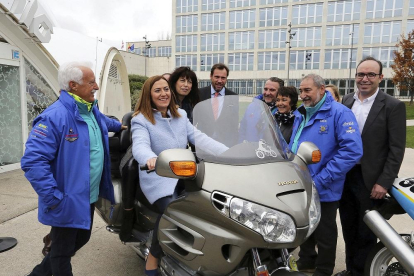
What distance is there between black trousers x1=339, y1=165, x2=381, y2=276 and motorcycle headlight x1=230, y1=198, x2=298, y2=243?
1.54 metres

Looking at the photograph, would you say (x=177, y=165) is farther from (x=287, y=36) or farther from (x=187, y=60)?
(x=187, y=60)

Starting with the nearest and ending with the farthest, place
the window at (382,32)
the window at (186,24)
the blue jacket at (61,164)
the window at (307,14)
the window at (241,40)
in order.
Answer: the blue jacket at (61,164), the window at (382,32), the window at (307,14), the window at (241,40), the window at (186,24)

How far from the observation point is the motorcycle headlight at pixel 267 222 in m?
1.62

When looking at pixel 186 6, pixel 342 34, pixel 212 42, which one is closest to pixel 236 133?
pixel 342 34

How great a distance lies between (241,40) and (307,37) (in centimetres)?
969

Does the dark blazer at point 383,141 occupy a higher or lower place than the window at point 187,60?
lower

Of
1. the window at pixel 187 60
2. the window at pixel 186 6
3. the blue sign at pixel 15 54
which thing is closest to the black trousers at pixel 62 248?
the blue sign at pixel 15 54

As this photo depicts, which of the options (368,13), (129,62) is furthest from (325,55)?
(129,62)

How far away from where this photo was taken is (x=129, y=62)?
56000 mm

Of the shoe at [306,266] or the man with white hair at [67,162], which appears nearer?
the man with white hair at [67,162]

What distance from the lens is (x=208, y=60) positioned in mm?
50406

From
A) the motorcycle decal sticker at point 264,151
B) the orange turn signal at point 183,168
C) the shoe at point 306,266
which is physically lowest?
the shoe at point 306,266

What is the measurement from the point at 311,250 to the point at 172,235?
1713 millimetres

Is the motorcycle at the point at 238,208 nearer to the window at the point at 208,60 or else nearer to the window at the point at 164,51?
the window at the point at 208,60
